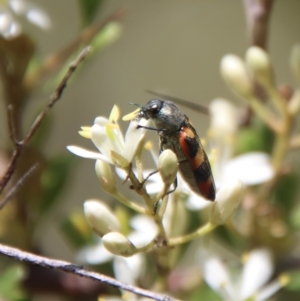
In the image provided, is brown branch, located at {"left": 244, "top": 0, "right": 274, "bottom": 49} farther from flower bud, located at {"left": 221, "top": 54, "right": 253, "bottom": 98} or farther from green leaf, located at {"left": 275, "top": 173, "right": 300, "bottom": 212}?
green leaf, located at {"left": 275, "top": 173, "right": 300, "bottom": 212}

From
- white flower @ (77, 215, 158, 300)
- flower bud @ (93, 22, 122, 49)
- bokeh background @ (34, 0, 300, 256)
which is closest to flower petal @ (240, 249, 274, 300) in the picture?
white flower @ (77, 215, 158, 300)

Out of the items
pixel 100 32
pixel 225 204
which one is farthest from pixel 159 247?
pixel 100 32

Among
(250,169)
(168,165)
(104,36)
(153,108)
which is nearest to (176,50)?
(104,36)

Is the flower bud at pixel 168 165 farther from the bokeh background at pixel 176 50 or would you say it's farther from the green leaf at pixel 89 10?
the bokeh background at pixel 176 50

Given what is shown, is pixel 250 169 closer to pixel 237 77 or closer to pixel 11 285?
pixel 237 77

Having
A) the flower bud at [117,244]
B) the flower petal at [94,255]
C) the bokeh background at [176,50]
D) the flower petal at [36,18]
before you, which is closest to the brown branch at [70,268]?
the flower bud at [117,244]

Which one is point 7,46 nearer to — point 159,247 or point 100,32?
point 100,32
